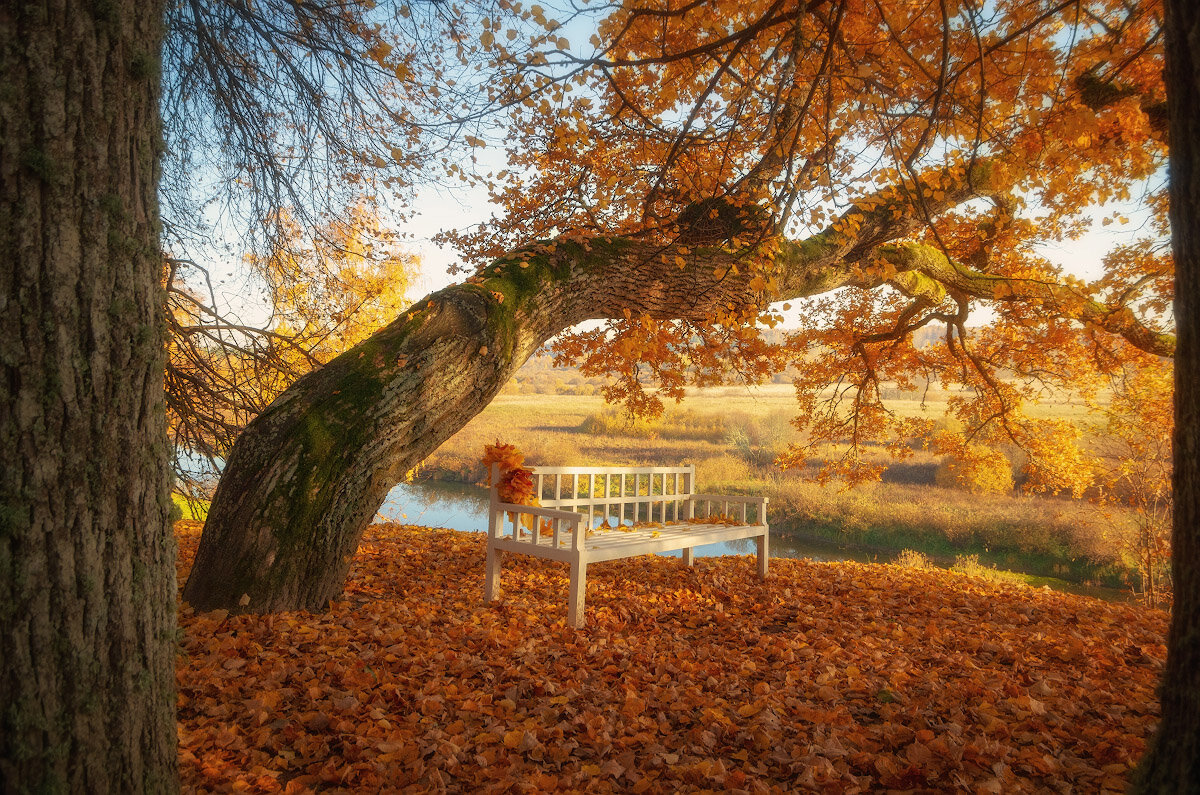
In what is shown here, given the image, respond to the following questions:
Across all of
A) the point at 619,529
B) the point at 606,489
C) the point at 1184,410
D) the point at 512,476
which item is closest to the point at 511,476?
the point at 512,476

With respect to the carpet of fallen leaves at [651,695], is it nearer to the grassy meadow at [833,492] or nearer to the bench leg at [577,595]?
the bench leg at [577,595]

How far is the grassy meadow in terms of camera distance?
11.8 metres

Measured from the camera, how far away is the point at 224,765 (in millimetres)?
2037

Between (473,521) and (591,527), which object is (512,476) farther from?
(473,521)

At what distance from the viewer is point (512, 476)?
14.4 feet

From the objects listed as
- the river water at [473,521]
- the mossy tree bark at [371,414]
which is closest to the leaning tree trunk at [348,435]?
the mossy tree bark at [371,414]

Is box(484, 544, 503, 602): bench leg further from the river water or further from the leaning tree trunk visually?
the river water

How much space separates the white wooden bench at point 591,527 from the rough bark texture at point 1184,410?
280 centimetres

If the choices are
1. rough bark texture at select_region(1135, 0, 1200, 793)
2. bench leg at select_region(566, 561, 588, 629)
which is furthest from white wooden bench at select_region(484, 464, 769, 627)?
rough bark texture at select_region(1135, 0, 1200, 793)

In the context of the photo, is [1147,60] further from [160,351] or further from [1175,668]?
[160,351]

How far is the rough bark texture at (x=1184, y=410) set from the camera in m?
1.41

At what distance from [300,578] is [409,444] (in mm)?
945

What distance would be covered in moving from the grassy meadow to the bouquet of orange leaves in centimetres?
470

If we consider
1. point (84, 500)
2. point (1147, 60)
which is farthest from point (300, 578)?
point (1147, 60)
